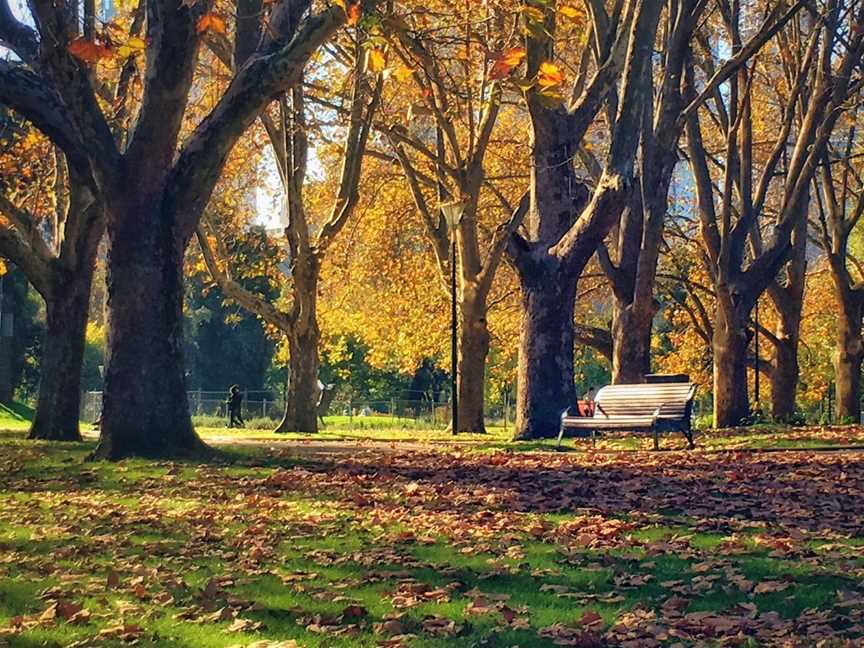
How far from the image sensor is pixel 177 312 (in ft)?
49.0

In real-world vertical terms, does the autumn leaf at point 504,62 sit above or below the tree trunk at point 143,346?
above

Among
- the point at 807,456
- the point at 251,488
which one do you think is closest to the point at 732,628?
the point at 251,488

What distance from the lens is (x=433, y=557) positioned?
7.78m

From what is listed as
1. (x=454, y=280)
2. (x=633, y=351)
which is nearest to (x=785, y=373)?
(x=633, y=351)

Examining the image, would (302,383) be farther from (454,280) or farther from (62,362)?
(62,362)

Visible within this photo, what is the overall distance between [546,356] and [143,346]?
704 centimetres

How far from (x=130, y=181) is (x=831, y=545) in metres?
9.46

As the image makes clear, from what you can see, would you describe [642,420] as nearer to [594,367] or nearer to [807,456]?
[807,456]

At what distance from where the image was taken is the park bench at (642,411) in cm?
1720

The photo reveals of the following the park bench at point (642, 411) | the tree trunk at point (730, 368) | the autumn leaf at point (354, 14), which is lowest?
the park bench at point (642, 411)

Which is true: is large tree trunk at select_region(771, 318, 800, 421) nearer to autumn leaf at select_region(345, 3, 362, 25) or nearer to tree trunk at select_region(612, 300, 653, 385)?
tree trunk at select_region(612, 300, 653, 385)

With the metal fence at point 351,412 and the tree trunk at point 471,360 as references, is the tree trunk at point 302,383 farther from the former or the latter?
the metal fence at point 351,412

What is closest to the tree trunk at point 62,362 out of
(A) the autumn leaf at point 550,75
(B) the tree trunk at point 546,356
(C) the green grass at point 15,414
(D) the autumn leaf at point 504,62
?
(B) the tree trunk at point 546,356

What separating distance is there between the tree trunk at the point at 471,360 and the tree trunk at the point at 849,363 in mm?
9159
